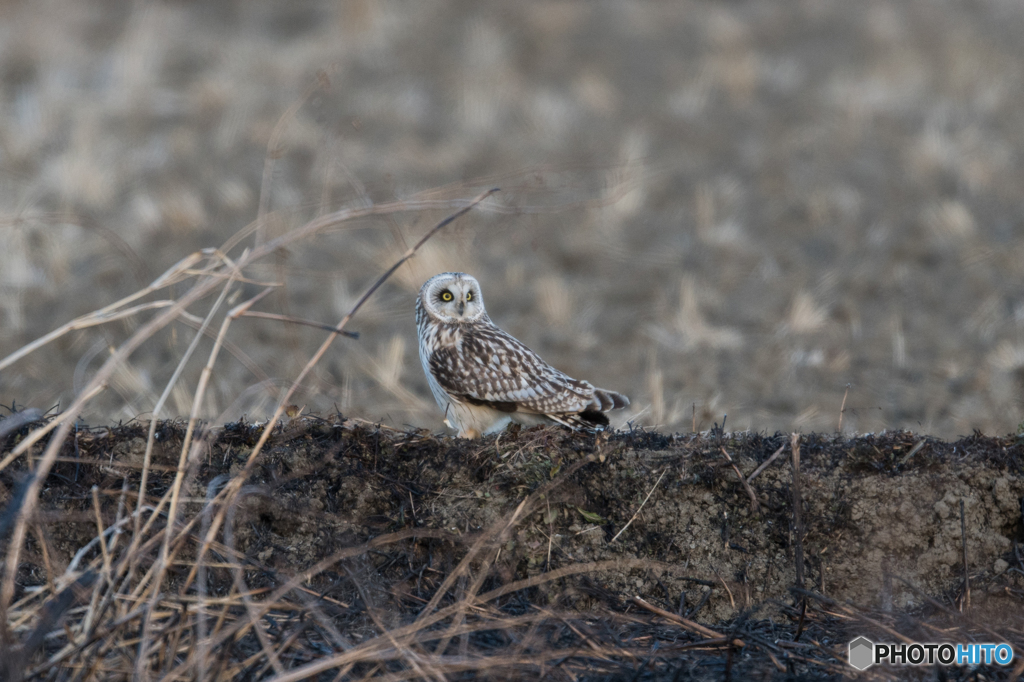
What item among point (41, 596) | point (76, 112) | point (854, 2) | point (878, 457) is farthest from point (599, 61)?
point (41, 596)

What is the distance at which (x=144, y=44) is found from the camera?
15.6 m

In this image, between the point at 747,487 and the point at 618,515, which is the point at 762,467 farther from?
the point at 618,515

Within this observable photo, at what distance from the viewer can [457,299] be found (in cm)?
496

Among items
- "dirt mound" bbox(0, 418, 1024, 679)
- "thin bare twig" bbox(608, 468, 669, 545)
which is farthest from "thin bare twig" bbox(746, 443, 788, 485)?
"thin bare twig" bbox(608, 468, 669, 545)

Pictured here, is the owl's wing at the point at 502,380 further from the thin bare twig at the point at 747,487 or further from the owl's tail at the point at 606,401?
the thin bare twig at the point at 747,487

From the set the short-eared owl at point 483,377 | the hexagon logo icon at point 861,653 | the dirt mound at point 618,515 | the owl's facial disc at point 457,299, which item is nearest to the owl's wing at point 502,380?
the short-eared owl at point 483,377

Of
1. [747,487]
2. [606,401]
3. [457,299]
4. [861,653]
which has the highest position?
[457,299]

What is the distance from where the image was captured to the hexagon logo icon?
340cm

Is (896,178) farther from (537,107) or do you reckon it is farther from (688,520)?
(688,520)

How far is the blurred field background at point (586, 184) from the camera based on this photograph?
948cm

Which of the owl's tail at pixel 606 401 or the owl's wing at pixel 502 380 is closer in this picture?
the owl's wing at pixel 502 380

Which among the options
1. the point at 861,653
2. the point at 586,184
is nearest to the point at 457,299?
the point at 861,653

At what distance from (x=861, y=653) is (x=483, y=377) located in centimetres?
212

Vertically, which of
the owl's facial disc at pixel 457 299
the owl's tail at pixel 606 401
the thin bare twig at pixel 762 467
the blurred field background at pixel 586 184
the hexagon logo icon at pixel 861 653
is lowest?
the hexagon logo icon at pixel 861 653
